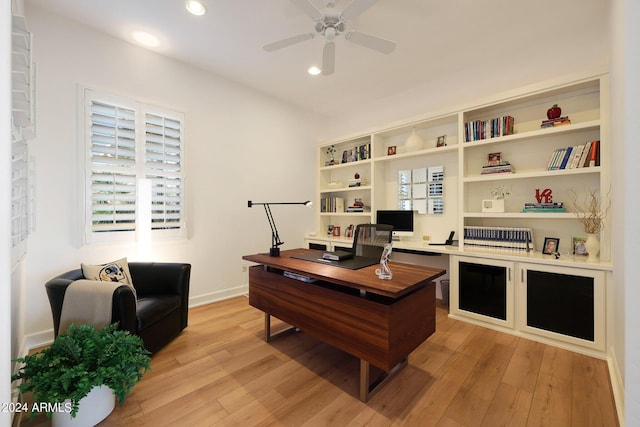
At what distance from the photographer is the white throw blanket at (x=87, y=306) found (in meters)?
1.82

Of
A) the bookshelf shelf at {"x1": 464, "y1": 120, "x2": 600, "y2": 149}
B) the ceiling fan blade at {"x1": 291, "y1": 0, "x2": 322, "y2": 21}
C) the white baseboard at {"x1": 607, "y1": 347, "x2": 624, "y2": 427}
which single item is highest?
the ceiling fan blade at {"x1": 291, "y1": 0, "x2": 322, "y2": 21}

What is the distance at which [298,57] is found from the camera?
10.1 feet

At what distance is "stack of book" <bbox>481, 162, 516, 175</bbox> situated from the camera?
286cm

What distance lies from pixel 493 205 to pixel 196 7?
352cm

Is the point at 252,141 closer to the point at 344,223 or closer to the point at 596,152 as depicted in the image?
the point at 344,223

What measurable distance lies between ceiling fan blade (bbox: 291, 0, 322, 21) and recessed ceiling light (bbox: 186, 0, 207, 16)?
1008 millimetres

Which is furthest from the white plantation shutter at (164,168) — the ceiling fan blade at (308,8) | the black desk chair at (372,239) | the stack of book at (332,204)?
the stack of book at (332,204)

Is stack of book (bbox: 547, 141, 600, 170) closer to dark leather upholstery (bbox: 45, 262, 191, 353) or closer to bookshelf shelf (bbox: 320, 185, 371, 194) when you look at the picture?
bookshelf shelf (bbox: 320, 185, 371, 194)

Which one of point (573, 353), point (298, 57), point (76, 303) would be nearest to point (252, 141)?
A: point (298, 57)

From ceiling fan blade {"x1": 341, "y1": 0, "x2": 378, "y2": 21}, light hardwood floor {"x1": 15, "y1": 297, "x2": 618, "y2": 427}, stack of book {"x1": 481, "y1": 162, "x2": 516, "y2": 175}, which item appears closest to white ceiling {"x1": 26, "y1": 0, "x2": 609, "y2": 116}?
ceiling fan blade {"x1": 341, "y1": 0, "x2": 378, "y2": 21}

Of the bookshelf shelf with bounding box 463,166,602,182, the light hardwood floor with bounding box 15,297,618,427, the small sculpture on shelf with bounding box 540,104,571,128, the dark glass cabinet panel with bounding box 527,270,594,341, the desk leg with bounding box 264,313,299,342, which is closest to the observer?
the light hardwood floor with bounding box 15,297,618,427

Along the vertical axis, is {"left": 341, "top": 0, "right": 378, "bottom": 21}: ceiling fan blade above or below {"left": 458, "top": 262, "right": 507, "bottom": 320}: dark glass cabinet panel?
above

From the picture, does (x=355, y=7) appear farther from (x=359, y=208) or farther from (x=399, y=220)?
(x=359, y=208)

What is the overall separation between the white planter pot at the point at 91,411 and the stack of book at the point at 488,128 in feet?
12.6
